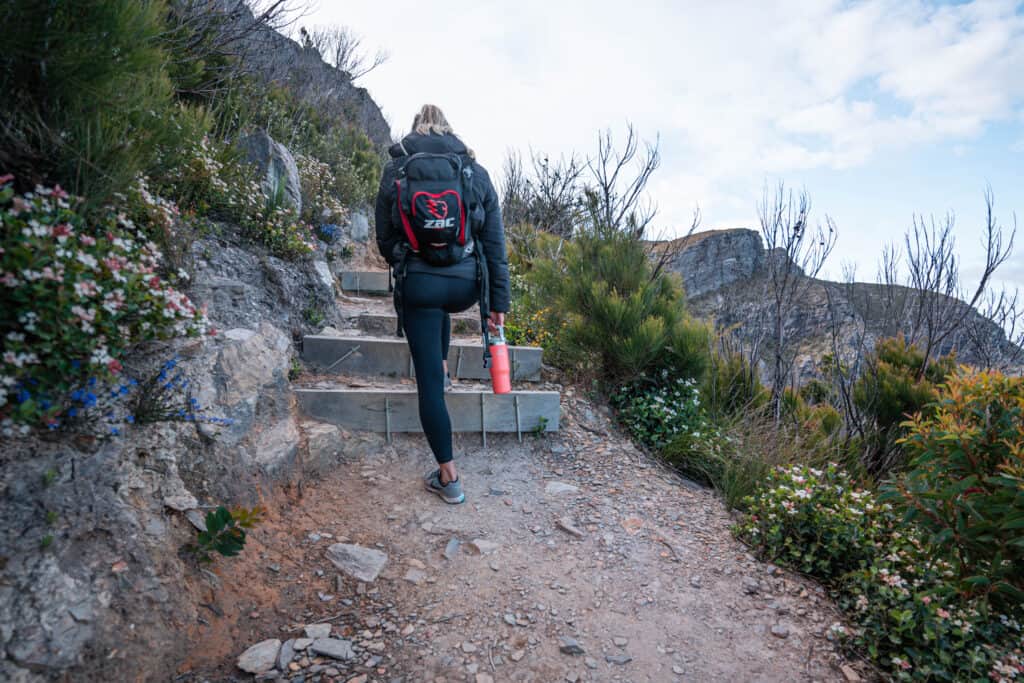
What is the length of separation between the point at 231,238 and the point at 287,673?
3405 millimetres

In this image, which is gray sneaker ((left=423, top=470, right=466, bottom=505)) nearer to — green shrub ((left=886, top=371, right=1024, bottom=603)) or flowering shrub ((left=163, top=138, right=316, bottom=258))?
green shrub ((left=886, top=371, right=1024, bottom=603))

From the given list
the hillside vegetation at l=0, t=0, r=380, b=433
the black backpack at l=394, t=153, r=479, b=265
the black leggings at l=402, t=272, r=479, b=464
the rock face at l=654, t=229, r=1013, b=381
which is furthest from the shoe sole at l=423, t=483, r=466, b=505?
the rock face at l=654, t=229, r=1013, b=381

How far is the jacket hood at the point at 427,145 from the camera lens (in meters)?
2.87

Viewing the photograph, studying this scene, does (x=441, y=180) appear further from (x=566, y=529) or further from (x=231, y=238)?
(x=231, y=238)

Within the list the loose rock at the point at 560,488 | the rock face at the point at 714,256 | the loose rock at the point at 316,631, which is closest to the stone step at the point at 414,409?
the loose rock at the point at 560,488

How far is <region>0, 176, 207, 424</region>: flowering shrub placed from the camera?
164 centimetres

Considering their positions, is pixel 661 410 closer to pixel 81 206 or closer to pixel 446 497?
pixel 446 497

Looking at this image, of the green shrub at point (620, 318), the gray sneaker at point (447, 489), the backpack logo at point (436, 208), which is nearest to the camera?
the backpack logo at point (436, 208)

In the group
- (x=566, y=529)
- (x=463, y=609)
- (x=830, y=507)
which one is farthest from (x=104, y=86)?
(x=830, y=507)

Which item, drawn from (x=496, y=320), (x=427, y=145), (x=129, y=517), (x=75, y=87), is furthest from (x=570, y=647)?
(x=75, y=87)

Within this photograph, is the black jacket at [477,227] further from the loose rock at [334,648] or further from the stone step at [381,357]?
the loose rock at [334,648]

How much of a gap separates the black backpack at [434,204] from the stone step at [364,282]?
3.63 metres

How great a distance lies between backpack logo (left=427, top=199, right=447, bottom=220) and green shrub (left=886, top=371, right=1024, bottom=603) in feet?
8.23

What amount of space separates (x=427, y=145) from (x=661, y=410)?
2660 mm
